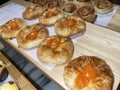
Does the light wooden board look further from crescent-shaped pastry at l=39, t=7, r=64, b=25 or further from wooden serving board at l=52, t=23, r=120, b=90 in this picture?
crescent-shaped pastry at l=39, t=7, r=64, b=25

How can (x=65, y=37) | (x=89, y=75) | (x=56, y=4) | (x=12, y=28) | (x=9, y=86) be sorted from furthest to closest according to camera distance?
1. (x=56, y=4)
2. (x=12, y=28)
3. (x=65, y=37)
4. (x=9, y=86)
5. (x=89, y=75)

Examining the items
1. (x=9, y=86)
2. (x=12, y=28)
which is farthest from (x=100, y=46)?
(x=12, y=28)

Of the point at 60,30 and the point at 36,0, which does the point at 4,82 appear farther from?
the point at 36,0

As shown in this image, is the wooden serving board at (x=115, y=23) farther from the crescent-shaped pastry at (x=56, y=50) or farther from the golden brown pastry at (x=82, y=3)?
the crescent-shaped pastry at (x=56, y=50)

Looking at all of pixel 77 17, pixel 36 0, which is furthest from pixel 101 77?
pixel 36 0

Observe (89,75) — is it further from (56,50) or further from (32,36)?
(32,36)

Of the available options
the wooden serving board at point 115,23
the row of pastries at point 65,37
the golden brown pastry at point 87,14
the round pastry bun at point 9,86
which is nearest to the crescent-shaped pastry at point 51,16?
the row of pastries at point 65,37
